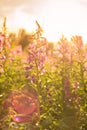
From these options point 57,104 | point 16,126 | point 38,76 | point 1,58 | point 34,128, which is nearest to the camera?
point 16,126

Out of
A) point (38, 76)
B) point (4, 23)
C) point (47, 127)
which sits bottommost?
point (47, 127)

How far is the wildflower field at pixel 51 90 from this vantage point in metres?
3.37

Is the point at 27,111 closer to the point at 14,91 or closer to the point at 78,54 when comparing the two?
the point at 14,91

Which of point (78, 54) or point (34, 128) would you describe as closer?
point (34, 128)

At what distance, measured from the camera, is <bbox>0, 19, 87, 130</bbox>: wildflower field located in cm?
337

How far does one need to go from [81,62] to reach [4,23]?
1.28m

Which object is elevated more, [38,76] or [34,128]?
[38,76]

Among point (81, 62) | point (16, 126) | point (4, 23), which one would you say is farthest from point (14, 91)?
point (4, 23)

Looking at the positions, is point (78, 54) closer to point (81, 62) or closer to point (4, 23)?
point (81, 62)

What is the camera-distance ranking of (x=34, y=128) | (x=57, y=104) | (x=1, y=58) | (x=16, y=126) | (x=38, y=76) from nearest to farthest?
(x=16, y=126)
(x=34, y=128)
(x=38, y=76)
(x=57, y=104)
(x=1, y=58)

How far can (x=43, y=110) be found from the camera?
370cm

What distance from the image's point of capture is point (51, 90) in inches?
152

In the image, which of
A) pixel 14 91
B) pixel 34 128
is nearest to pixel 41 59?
pixel 14 91

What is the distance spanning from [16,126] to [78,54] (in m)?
1.26
